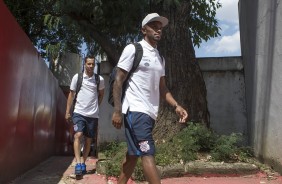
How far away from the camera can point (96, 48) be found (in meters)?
10.9

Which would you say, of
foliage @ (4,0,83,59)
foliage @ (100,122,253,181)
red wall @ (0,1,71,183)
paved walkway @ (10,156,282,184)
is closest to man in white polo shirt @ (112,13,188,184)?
red wall @ (0,1,71,183)

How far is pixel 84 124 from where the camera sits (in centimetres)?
584

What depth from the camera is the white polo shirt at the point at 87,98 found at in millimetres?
5855

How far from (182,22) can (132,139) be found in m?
3.77

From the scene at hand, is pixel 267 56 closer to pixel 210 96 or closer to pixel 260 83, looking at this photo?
pixel 260 83

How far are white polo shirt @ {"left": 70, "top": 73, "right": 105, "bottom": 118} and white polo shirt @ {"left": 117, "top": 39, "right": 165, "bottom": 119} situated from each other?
2.33 metres

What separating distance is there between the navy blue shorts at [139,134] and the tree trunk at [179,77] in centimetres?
276

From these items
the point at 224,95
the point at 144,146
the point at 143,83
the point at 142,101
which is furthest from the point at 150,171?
the point at 224,95

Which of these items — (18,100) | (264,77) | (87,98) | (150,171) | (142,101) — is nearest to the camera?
(150,171)

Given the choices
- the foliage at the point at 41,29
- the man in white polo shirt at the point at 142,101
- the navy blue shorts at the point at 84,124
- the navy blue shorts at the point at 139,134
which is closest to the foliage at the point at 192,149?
the navy blue shorts at the point at 84,124

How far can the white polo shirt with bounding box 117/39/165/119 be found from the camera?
139 inches

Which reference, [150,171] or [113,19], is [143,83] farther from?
[113,19]

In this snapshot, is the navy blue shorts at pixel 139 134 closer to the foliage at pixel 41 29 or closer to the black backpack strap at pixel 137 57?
the black backpack strap at pixel 137 57

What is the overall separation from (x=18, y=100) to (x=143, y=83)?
2154 millimetres
